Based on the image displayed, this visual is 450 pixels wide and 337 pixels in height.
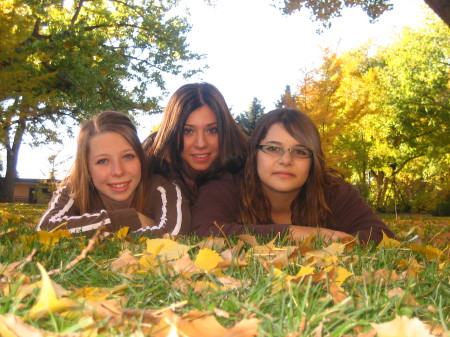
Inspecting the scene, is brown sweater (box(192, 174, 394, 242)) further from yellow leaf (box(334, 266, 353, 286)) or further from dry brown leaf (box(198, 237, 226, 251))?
yellow leaf (box(334, 266, 353, 286))

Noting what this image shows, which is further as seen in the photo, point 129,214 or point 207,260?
point 129,214

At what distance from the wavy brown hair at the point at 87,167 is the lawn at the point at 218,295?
5.15ft

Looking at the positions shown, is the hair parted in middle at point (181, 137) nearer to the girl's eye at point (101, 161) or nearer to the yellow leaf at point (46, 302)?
the girl's eye at point (101, 161)

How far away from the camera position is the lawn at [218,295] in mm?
1048

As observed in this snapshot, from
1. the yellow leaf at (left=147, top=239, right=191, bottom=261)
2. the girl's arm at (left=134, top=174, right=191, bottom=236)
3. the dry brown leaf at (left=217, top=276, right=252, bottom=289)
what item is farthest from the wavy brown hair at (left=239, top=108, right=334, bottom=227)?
the dry brown leaf at (left=217, top=276, right=252, bottom=289)

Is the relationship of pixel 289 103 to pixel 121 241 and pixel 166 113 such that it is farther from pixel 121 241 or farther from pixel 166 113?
pixel 121 241

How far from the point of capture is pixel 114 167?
367 cm

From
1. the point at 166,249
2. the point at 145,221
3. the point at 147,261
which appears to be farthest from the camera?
the point at 145,221

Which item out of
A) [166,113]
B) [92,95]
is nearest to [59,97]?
[92,95]

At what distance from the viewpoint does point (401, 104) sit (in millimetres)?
26062

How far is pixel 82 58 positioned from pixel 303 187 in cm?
1510

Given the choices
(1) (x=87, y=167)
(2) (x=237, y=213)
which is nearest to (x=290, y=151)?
(2) (x=237, y=213)

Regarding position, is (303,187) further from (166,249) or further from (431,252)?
(166,249)

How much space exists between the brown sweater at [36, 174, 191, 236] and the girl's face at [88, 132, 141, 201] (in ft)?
0.45
